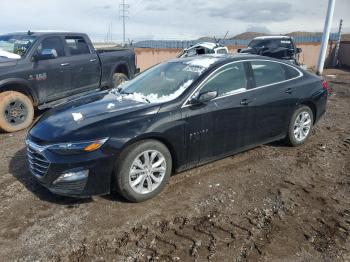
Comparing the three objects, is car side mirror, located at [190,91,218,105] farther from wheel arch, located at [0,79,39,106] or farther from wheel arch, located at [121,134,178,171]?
wheel arch, located at [0,79,39,106]

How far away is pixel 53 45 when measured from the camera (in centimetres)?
745

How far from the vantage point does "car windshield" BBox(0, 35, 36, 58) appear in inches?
272

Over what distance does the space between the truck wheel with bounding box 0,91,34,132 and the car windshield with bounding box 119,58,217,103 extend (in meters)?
2.82

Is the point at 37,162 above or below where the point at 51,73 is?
below

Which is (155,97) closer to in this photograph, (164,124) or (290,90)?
(164,124)

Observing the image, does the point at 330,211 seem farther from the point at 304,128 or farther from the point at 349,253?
the point at 304,128

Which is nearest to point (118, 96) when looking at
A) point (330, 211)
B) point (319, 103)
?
point (330, 211)

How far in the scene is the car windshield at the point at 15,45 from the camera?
690 cm

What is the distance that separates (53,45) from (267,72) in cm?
487

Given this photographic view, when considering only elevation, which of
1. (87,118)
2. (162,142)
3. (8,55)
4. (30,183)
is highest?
(8,55)

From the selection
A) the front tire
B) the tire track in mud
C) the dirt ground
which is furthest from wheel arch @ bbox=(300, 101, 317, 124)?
the front tire

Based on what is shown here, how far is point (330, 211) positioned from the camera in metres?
3.71

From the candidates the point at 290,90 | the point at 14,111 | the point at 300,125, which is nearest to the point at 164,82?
the point at 290,90

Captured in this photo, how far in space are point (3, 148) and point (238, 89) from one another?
4.07 m
